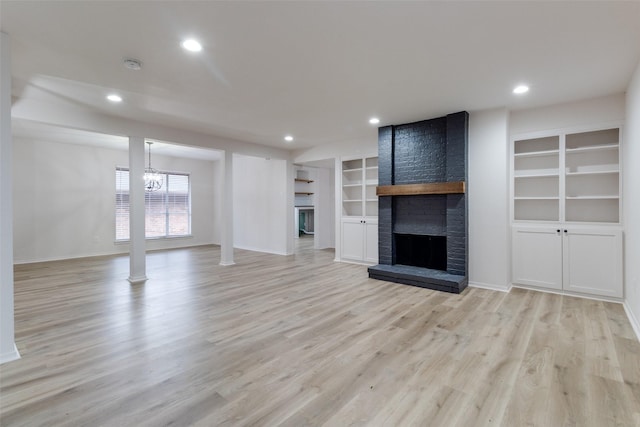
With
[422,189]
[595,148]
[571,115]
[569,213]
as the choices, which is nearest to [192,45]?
[422,189]

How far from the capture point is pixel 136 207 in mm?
5016

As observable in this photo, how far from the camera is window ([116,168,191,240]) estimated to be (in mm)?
8062

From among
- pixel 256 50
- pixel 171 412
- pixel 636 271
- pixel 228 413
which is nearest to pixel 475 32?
pixel 256 50

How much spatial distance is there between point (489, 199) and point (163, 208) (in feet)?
27.5

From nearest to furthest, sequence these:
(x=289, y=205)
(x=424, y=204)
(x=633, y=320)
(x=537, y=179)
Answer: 1. (x=633, y=320)
2. (x=537, y=179)
3. (x=424, y=204)
4. (x=289, y=205)

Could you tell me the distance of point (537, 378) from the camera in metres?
2.17

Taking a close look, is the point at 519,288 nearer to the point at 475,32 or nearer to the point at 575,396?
the point at 575,396

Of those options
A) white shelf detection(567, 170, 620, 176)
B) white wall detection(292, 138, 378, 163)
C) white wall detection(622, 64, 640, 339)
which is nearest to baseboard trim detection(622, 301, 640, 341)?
white wall detection(622, 64, 640, 339)

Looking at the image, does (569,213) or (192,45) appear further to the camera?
(569,213)

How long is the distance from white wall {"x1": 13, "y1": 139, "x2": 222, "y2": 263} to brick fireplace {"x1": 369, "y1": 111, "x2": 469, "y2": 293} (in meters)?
3.83

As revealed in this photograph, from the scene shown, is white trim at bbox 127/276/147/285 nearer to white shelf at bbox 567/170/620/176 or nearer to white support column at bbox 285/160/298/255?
white support column at bbox 285/160/298/255

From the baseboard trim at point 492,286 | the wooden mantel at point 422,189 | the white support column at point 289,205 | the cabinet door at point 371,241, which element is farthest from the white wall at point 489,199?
the white support column at point 289,205

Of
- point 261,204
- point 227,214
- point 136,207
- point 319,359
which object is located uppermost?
point 261,204

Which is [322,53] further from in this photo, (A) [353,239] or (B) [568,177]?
(A) [353,239]
